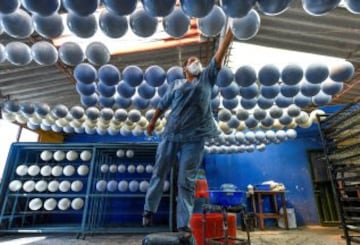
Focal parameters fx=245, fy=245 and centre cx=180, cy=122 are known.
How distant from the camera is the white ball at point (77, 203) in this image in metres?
4.31

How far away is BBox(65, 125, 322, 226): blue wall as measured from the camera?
5.98m

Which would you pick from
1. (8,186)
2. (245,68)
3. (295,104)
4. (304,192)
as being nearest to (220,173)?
(304,192)

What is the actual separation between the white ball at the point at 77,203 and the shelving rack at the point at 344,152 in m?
3.92

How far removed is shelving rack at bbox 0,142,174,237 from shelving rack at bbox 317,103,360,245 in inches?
105

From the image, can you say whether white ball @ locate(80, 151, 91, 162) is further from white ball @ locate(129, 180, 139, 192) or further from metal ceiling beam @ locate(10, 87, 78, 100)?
metal ceiling beam @ locate(10, 87, 78, 100)

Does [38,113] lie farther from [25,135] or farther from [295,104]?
[295,104]

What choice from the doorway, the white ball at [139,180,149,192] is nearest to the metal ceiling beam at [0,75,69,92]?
the white ball at [139,180,149,192]

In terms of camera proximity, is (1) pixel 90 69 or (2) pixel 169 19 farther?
(1) pixel 90 69

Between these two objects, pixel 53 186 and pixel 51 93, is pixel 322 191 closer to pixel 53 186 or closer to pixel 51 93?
pixel 53 186

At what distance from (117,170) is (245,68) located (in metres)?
3.34

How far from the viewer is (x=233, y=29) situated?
1.81m

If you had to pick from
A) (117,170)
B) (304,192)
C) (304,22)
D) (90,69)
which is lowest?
(304,192)

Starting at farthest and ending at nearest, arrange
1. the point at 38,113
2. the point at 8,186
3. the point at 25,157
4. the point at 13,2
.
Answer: the point at 25,157
the point at 8,186
the point at 38,113
the point at 13,2

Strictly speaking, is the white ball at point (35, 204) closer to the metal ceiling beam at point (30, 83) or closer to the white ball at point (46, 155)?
the white ball at point (46, 155)
